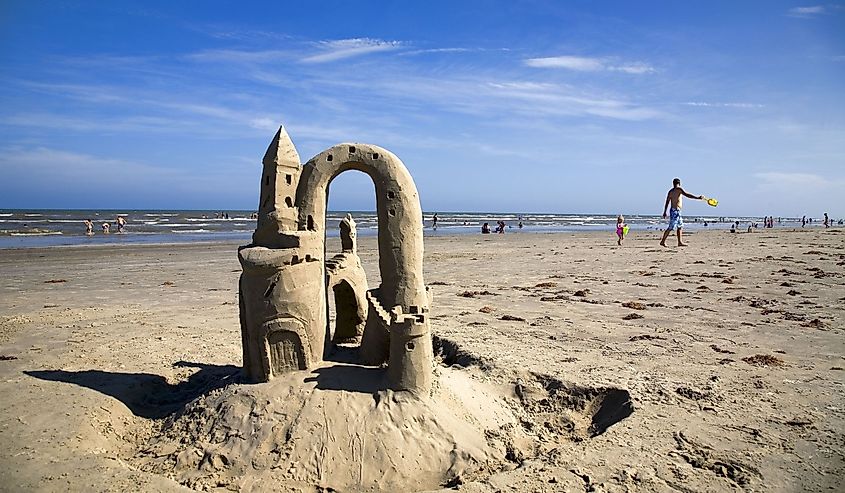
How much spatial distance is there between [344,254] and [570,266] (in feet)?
46.6

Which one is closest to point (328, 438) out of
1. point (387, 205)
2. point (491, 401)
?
point (491, 401)

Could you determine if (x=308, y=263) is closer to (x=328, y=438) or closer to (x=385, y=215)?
(x=385, y=215)

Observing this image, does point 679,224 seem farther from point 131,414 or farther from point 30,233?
point 30,233

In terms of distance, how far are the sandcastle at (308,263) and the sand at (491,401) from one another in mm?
465

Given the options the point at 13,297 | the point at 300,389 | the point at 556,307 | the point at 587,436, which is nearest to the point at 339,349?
the point at 300,389

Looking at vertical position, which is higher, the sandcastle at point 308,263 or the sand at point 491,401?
the sandcastle at point 308,263

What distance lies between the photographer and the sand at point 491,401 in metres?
5.52

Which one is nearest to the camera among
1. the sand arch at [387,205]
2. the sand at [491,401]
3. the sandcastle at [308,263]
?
the sand at [491,401]

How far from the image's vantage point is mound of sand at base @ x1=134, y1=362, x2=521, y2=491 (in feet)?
18.3

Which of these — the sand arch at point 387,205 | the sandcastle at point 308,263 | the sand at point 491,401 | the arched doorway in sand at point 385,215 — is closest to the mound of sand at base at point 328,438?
the sand at point 491,401

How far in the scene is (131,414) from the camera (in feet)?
23.4

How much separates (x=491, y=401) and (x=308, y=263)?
10.1ft

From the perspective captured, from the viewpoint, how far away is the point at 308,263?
21.7 feet

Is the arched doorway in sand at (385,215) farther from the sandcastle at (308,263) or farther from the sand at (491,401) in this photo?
the sand at (491,401)
